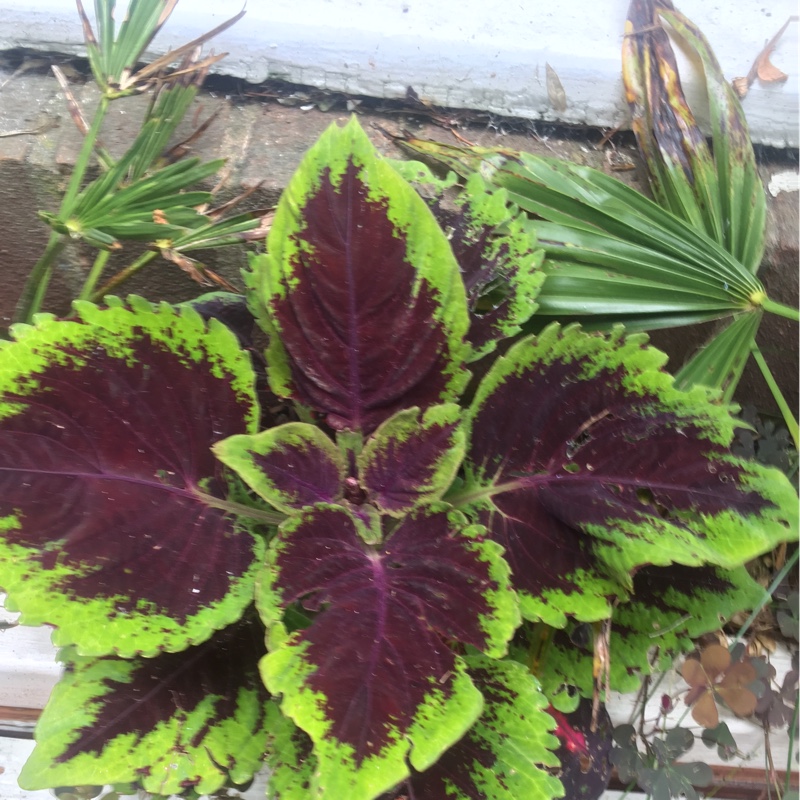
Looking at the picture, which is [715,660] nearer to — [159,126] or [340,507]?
[340,507]

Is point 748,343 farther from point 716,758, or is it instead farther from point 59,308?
point 59,308

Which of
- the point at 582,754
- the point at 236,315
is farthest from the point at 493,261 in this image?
the point at 582,754

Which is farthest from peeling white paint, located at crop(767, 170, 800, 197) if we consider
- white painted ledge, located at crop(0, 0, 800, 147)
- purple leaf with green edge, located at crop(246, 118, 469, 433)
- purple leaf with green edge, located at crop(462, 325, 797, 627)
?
purple leaf with green edge, located at crop(246, 118, 469, 433)

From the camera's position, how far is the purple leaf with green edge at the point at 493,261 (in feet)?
2.23

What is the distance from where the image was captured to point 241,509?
647mm

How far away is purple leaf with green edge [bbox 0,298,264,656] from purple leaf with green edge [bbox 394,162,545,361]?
0.25 metres

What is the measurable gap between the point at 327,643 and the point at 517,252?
0.43 metres

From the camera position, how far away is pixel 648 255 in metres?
0.77

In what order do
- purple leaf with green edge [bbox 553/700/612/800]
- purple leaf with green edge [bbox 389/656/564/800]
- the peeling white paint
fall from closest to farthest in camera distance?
purple leaf with green edge [bbox 389/656/564/800] < purple leaf with green edge [bbox 553/700/612/800] < the peeling white paint

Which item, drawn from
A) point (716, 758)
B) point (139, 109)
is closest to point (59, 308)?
point (139, 109)

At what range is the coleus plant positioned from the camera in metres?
0.54

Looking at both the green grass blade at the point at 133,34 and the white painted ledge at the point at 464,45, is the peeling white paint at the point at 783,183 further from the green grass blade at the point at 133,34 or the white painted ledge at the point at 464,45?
the green grass blade at the point at 133,34

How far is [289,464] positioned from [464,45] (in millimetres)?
687

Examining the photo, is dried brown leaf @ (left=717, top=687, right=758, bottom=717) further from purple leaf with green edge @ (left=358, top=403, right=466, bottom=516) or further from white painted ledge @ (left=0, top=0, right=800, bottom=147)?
white painted ledge @ (left=0, top=0, right=800, bottom=147)
